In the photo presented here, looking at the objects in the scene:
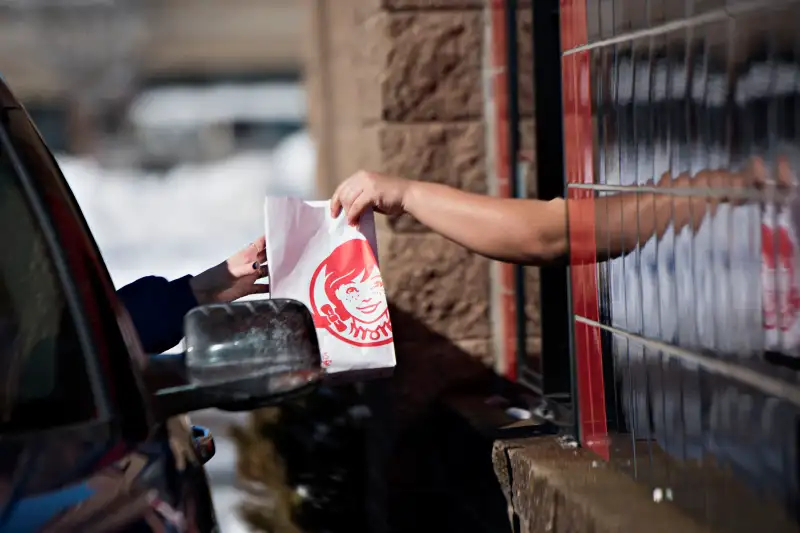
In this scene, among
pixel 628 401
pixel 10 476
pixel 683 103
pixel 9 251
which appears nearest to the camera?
pixel 10 476

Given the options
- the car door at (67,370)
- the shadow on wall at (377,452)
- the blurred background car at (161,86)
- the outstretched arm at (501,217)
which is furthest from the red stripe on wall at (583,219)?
the blurred background car at (161,86)

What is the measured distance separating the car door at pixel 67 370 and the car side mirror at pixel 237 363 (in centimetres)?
6

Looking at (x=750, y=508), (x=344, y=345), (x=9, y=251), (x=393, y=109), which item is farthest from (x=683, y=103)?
(x=393, y=109)

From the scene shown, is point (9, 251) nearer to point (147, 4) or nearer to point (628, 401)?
point (628, 401)

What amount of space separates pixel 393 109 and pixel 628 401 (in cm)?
213

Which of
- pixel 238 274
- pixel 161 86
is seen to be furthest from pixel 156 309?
pixel 161 86

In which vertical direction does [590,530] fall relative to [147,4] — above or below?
below

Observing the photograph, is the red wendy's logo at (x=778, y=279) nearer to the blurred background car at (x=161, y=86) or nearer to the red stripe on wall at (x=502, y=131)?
the red stripe on wall at (x=502, y=131)

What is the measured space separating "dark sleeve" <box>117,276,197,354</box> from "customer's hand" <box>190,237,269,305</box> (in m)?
0.18

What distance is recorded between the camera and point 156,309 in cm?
339

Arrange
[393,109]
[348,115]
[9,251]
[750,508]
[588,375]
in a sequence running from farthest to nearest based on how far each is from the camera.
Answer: [348,115]
[393,109]
[588,375]
[750,508]
[9,251]

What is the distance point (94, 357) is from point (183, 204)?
1697cm

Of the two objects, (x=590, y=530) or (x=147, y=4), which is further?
(x=147, y=4)

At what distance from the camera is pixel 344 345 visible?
138 inches
